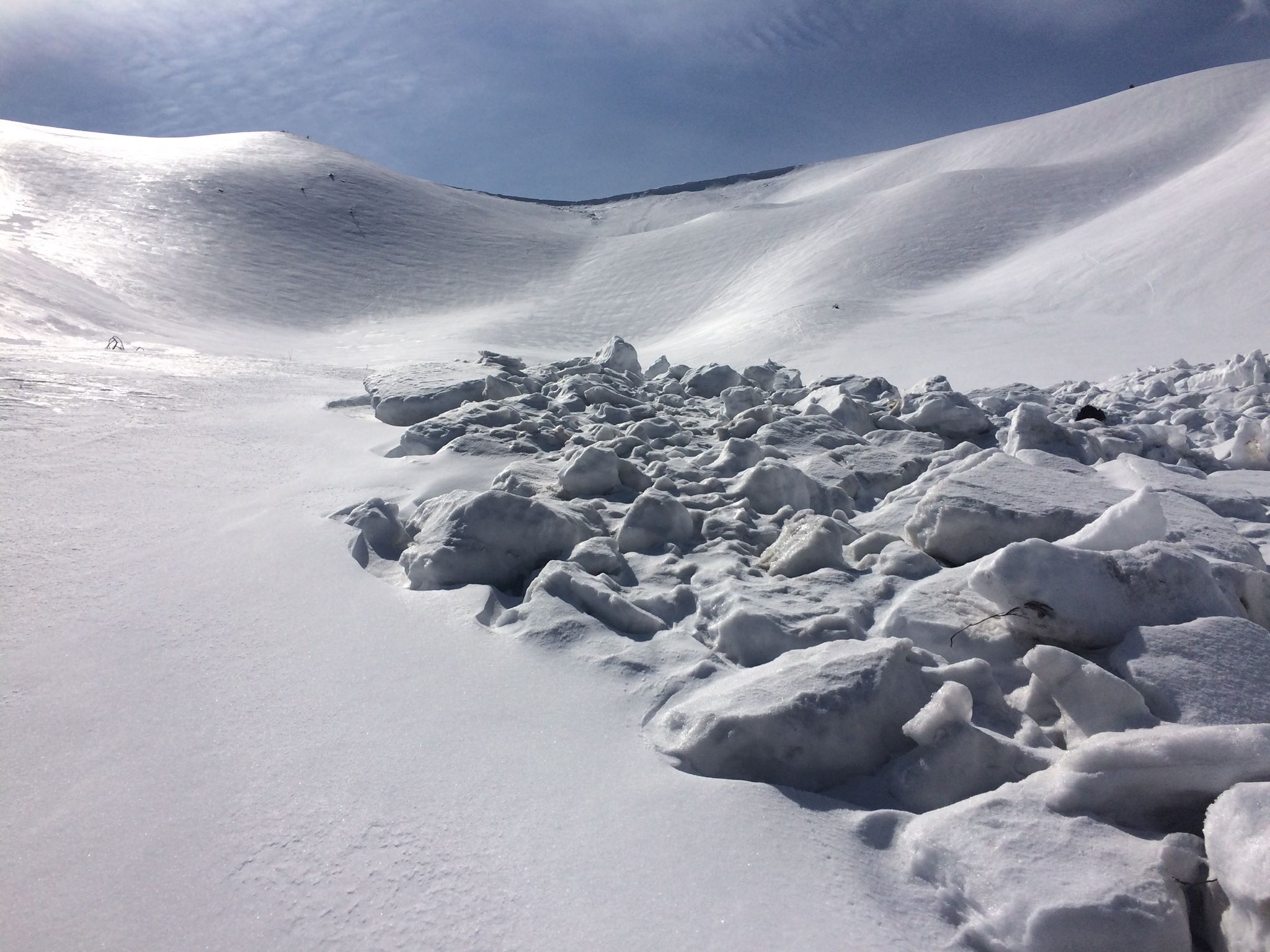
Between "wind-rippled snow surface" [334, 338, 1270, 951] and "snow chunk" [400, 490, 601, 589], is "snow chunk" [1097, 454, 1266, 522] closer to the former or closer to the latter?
"wind-rippled snow surface" [334, 338, 1270, 951]

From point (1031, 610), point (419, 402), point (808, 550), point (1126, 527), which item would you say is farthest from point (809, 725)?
point (419, 402)

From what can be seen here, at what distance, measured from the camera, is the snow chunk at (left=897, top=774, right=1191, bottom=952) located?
101cm

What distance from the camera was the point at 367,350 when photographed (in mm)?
12039

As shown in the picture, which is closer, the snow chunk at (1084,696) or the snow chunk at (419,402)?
the snow chunk at (1084,696)

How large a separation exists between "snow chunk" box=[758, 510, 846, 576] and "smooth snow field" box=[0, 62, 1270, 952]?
20mm

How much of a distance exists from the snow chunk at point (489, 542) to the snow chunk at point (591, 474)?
0.57 meters

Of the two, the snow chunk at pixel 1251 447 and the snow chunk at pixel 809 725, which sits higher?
the snow chunk at pixel 1251 447

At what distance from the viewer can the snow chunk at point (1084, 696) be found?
4.64ft

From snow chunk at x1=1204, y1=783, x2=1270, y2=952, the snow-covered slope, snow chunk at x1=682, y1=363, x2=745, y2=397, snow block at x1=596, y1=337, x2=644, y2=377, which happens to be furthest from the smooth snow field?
the snow-covered slope

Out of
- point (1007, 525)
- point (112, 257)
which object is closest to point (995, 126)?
point (112, 257)

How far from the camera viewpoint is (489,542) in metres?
2.28

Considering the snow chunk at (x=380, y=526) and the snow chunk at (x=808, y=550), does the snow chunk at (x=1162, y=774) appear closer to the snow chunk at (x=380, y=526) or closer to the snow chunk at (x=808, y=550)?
the snow chunk at (x=808, y=550)

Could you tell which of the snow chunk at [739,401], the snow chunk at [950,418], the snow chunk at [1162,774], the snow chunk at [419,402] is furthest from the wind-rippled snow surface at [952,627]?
the snow chunk at [739,401]

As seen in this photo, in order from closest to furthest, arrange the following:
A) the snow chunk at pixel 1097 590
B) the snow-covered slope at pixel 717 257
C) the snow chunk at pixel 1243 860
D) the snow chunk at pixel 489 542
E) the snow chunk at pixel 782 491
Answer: the snow chunk at pixel 1243 860, the snow chunk at pixel 1097 590, the snow chunk at pixel 489 542, the snow chunk at pixel 782 491, the snow-covered slope at pixel 717 257
